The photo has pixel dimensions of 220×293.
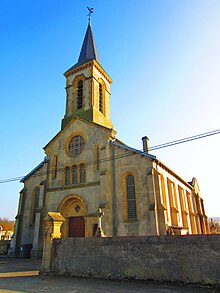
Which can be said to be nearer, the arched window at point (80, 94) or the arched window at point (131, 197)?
the arched window at point (131, 197)

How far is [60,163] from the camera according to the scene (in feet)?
72.5

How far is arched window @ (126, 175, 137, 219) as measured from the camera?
17202 mm

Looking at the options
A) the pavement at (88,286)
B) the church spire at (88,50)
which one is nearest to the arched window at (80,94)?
the church spire at (88,50)

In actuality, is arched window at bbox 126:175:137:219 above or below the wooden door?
above

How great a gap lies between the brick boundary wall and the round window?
1106cm

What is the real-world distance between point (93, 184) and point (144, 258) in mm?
10385

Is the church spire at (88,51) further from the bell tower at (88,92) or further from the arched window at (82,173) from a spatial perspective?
the arched window at (82,173)

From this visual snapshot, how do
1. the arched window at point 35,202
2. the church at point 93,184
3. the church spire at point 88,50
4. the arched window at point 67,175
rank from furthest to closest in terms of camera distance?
the church spire at point 88,50, the arched window at point 35,202, the arched window at point 67,175, the church at point 93,184

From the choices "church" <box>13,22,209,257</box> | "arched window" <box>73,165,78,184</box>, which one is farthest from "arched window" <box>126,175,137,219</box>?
"arched window" <box>73,165,78,184</box>

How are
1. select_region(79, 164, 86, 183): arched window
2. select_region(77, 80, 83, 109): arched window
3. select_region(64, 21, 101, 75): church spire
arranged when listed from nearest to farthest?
select_region(79, 164, 86, 183): arched window < select_region(77, 80, 83, 109): arched window < select_region(64, 21, 101, 75): church spire

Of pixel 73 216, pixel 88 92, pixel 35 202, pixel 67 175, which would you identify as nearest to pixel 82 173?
pixel 67 175

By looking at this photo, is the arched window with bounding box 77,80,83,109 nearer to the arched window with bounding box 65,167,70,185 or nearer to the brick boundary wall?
the arched window with bounding box 65,167,70,185

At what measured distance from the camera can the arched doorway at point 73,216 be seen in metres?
19.2

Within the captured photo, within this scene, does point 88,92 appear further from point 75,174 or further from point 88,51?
point 75,174
